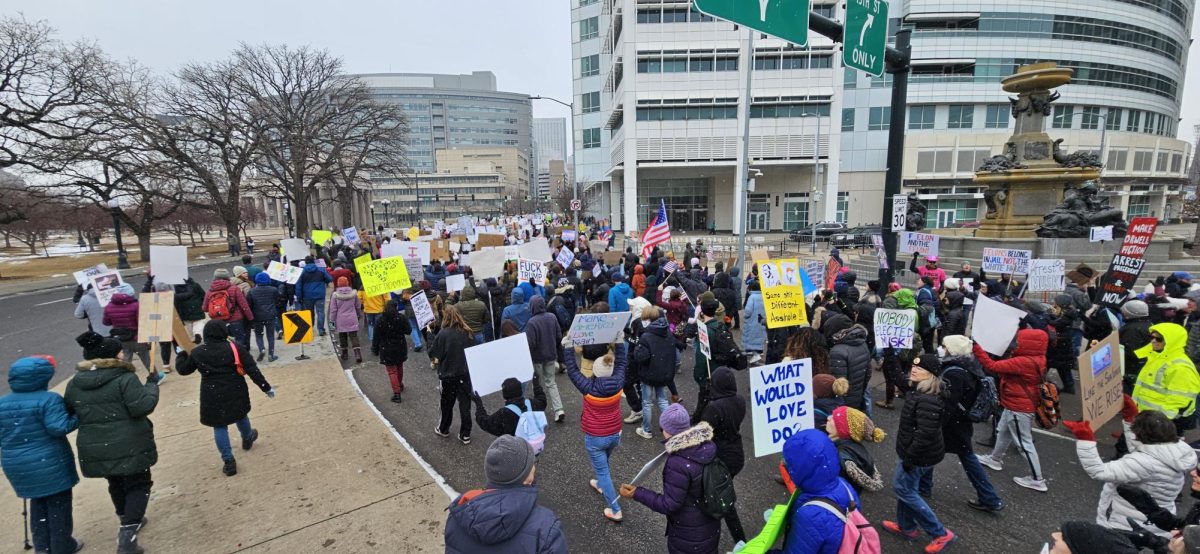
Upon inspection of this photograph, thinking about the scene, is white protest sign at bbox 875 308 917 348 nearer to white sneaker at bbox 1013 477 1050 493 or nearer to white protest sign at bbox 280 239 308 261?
white sneaker at bbox 1013 477 1050 493

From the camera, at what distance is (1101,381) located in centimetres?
447

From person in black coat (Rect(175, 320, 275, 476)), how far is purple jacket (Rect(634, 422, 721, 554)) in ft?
15.0

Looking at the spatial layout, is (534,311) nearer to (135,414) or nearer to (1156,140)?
(135,414)

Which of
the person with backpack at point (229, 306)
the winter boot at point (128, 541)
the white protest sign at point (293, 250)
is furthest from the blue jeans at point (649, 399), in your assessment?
the white protest sign at point (293, 250)

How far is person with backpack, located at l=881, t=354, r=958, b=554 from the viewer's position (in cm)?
395

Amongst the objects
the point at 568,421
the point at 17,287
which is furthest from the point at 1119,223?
the point at 17,287

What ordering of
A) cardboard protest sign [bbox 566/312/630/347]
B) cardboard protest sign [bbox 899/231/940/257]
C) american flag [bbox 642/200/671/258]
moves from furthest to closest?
american flag [bbox 642/200/671/258], cardboard protest sign [bbox 899/231/940/257], cardboard protest sign [bbox 566/312/630/347]

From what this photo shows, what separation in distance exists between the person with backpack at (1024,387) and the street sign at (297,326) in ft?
31.3

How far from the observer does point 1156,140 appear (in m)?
53.0

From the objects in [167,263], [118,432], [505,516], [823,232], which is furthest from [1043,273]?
[823,232]

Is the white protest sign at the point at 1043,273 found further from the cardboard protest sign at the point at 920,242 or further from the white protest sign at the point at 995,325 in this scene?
the white protest sign at the point at 995,325

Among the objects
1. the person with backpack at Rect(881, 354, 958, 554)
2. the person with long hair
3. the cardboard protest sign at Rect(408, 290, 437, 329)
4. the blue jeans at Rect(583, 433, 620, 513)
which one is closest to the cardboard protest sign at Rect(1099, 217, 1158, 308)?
the person with backpack at Rect(881, 354, 958, 554)

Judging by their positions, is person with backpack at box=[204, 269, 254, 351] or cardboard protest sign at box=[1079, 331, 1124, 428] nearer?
cardboard protest sign at box=[1079, 331, 1124, 428]

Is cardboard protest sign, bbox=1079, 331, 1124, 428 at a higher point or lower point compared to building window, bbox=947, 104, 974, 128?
lower
